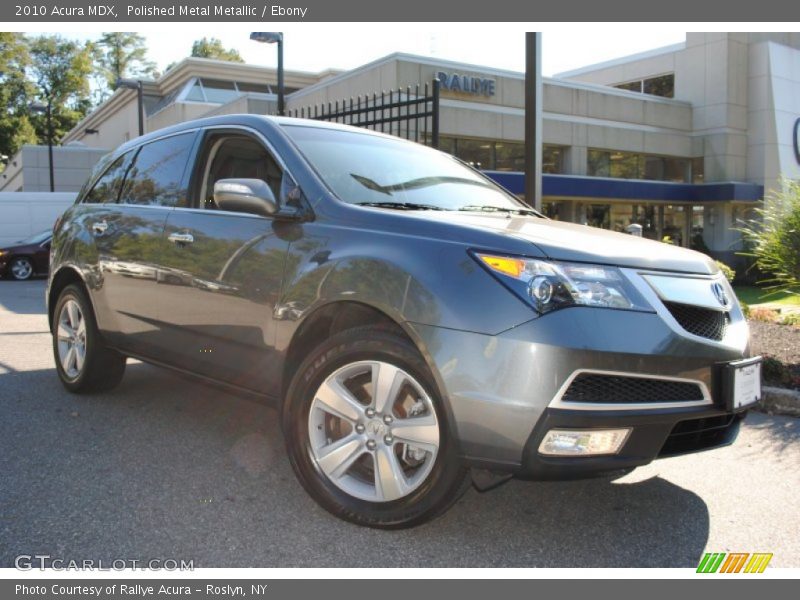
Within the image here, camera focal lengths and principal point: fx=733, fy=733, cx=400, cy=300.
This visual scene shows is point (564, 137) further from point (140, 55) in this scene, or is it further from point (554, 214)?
point (140, 55)

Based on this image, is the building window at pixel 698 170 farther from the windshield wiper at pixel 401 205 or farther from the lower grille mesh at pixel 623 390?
the lower grille mesh at pixel 623 390

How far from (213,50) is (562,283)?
72064mm

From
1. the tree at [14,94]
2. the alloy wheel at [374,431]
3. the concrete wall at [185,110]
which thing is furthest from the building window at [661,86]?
the tree at [14,94]

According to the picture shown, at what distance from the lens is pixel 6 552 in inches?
113

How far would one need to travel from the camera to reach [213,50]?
2699 inches

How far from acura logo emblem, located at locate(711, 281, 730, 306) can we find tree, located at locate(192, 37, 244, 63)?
231 ft

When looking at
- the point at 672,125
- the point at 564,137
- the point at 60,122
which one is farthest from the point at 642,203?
the point at 60,122

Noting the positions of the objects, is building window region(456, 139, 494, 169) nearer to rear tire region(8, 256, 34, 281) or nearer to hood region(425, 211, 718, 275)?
rear tire region(8, 256, 34, 281)

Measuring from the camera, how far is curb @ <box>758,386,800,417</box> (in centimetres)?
543

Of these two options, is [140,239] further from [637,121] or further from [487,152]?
[637,121]

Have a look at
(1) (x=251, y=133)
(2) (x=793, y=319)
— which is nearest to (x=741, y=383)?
(1) (x=251, y=133)

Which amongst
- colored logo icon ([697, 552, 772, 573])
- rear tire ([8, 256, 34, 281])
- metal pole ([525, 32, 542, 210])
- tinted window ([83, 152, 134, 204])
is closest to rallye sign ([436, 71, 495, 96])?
rear tire ([8, 256, 34, 281])
